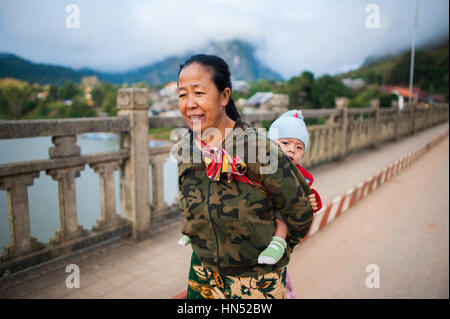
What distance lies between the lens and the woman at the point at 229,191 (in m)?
1.34

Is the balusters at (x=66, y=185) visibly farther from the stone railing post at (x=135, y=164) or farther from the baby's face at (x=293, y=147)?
the baby's face at (x=293, y=147)

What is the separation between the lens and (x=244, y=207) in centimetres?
138

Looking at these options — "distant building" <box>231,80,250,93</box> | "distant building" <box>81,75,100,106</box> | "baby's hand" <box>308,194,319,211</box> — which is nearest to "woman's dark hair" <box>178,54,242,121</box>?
"distant building" <box>231,80,250,93</box>

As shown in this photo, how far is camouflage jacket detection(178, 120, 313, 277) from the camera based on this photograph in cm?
135

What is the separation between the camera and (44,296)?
2.79m

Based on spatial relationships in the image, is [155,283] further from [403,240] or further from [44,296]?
[403,240]

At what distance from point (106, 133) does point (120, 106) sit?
1.39ft

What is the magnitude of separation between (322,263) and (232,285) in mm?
2623

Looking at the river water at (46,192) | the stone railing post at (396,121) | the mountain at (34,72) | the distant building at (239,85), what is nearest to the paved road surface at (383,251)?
the distant building at (239,85)

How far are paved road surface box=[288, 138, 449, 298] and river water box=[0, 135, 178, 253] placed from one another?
2464 mm

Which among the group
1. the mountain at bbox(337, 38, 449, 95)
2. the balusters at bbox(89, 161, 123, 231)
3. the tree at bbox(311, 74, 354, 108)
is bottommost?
the balusters at bbox(89, 161, 123, 231)

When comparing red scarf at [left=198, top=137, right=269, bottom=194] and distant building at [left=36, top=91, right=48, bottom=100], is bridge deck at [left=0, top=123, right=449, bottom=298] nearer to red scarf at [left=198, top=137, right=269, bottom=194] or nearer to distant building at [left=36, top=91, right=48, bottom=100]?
distant building at [left=36, top=91, right=48, bottom=100]

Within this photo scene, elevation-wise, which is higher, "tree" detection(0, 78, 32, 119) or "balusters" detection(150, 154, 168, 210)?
"tree" detection(0, 78, 32, 119)
